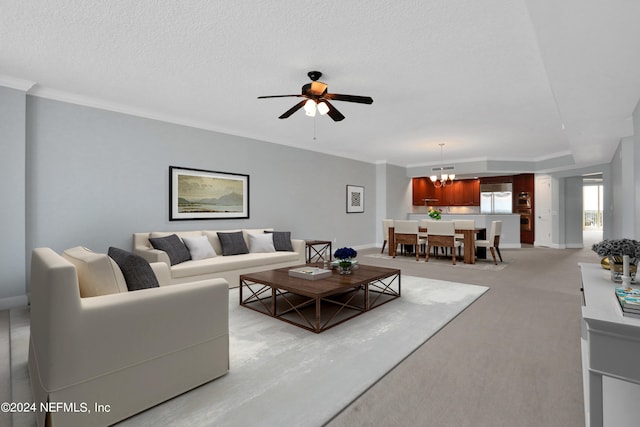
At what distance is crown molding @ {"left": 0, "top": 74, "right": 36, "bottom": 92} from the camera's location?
332 centimetres

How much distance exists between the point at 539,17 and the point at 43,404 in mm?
3329

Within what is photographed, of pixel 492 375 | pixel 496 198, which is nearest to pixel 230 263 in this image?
pixel 492 375

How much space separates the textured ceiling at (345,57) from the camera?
2.21 meters

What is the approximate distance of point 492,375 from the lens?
6.48ft

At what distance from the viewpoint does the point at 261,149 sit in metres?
5.94

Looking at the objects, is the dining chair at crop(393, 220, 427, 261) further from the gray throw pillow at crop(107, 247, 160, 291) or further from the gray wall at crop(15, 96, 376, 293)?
the gray throw pillow at crop(107, 247, 160, 291)

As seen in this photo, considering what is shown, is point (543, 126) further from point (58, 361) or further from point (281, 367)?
point (58, 361)

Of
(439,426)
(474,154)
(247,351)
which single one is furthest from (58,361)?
(474,154)

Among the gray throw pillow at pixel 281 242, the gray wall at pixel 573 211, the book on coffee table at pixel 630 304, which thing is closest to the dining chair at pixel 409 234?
the gray throw pillow at pixel 281 242

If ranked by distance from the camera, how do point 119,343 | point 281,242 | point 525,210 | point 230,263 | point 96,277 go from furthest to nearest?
point 525,210 < point 281,242 < point 230,263 < point 96,277 < point 119,343

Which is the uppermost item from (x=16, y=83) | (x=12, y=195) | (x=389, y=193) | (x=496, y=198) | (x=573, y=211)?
(x=16, y=83)

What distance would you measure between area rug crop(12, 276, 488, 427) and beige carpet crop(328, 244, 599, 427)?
12 centimetres

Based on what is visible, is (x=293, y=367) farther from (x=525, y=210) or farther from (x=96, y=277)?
(x=525, y=210)

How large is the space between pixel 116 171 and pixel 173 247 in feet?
4.34
